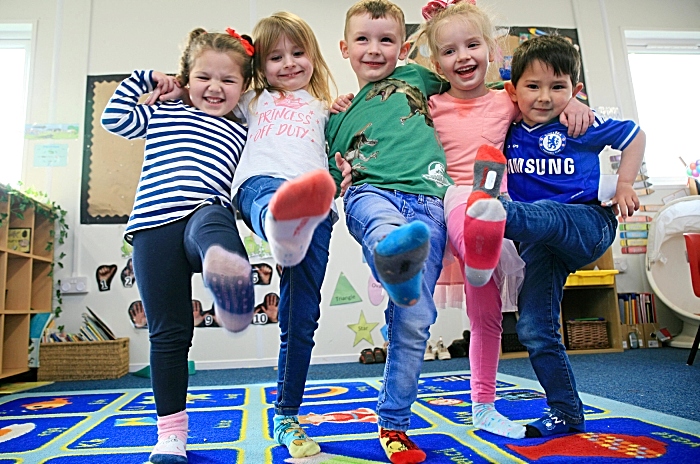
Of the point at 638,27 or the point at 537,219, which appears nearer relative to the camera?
the point at 537,219

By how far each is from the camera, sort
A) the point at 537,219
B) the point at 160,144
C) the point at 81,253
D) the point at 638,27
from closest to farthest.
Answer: the point at 537,219
the point at 160,144
the point at 81,253
the point at 638,27

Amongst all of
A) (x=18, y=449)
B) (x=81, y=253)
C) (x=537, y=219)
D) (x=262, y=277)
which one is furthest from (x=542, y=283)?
(x=81, y=253)

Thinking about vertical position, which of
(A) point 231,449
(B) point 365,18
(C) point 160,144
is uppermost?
(B) point 365,18

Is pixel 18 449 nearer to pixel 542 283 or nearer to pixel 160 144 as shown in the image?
pixel 160 144

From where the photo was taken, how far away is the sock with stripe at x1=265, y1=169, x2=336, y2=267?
0.89m

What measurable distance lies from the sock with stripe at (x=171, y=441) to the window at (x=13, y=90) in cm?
309

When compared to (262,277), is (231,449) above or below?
below

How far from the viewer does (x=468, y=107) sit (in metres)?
1.36

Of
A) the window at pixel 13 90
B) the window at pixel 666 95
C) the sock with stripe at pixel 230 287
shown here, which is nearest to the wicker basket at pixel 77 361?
the window at pixel 13 90

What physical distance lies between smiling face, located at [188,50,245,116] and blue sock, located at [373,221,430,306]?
657mm

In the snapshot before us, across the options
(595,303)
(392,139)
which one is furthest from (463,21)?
(595,303)

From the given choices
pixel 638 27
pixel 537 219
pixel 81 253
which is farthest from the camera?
pixel 638 27

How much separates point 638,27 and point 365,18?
370 centimetres

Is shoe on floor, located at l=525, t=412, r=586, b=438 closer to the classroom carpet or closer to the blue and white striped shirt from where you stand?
the classroom carpet
